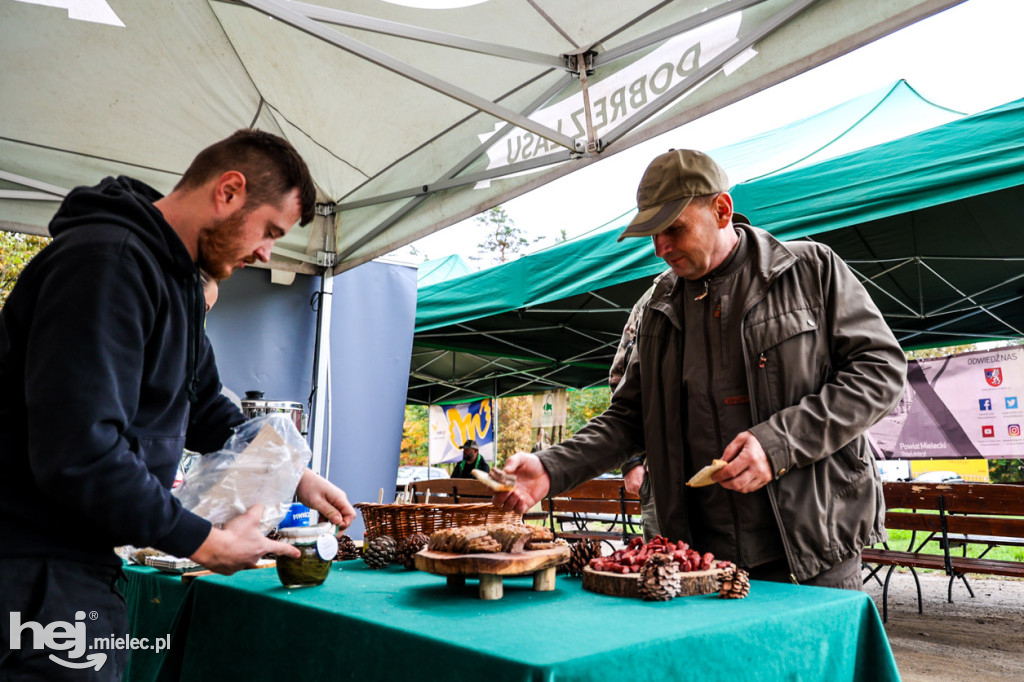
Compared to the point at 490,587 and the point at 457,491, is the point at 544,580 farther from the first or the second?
the point at 457,491

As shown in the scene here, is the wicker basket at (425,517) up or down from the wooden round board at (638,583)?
up

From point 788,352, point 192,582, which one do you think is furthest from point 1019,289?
point 192,582

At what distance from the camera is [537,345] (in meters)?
8.59

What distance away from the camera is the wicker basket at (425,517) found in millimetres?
1863

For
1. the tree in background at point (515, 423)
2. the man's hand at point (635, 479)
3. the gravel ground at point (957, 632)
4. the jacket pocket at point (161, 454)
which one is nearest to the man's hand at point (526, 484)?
the jacket pocket at point (161, 454)

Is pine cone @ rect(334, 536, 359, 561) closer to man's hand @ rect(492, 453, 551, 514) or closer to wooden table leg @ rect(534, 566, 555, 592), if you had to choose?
man's hand @ rect(492, 453, 551, 514)

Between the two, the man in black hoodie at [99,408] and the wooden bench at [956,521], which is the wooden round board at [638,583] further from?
the wooden bench at [956,521]

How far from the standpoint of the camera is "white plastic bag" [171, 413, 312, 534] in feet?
4.97

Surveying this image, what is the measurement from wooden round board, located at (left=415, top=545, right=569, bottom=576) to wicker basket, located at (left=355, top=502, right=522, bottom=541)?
1.51 feet

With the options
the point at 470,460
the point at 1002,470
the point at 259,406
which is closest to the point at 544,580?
the point at 259,406

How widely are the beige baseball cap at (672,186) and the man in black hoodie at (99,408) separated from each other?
992 millimetres

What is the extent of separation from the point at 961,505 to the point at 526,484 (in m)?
4.64

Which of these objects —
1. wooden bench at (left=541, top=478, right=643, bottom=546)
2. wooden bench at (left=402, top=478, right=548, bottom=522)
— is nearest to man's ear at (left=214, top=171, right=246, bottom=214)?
wooden bench at (left=541, top=478, right=643, bottom=546)

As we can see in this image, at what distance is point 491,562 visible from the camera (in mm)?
1271
